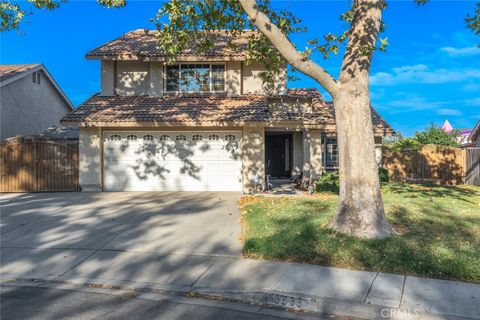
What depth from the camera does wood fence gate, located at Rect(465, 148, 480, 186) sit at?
63.2 ft

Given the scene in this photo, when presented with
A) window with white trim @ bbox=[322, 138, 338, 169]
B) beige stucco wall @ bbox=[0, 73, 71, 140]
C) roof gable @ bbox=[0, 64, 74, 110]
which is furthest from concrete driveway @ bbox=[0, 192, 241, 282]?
window with white trim @ bbox=[322, 138, 338, 169]

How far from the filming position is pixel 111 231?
875cm

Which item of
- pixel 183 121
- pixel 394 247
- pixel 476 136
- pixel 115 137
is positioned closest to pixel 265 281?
pixel 394 247

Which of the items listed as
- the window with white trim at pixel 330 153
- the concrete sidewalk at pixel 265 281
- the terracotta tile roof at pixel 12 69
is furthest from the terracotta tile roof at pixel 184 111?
the concrete sidewalk at pixel 265 281

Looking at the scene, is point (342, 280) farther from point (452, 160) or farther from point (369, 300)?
point (452, 160)

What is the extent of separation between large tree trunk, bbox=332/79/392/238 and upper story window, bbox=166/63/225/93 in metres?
9.87

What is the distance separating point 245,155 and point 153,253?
8065 millimetres

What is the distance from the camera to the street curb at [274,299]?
15.5 ft

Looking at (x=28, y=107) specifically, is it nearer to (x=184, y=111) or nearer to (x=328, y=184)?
(x=184, y=111)

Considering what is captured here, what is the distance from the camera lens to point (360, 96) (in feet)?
24.5

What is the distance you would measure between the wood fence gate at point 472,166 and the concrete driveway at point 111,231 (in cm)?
1313

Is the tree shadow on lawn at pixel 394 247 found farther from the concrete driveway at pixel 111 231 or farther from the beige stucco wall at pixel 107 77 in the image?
the beige stucco wall at pixel 107 77

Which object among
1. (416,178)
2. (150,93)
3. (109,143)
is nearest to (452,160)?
(416,178)

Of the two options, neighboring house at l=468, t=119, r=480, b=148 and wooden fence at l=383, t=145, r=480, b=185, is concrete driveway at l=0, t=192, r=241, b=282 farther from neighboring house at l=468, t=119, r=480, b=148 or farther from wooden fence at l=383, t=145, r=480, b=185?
neighboring house at l=468, t=119, r=480, b=148
